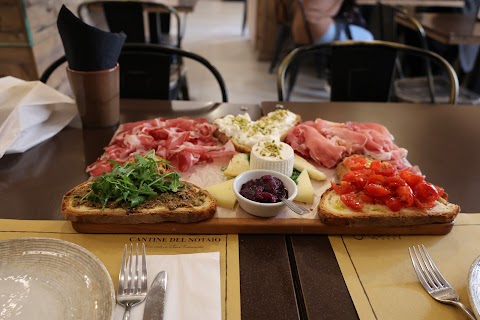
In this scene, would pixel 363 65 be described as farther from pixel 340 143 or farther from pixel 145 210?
pixel 145 210

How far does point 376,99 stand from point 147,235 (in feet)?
5.23

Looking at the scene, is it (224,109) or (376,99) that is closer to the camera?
(224,109)

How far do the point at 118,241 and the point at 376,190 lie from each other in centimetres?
69

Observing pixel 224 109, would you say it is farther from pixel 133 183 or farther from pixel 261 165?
pixel 133 183

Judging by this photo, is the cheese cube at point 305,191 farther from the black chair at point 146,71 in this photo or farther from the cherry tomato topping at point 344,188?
the black chair at point 146,71

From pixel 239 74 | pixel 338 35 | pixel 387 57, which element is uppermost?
pixel 387 57

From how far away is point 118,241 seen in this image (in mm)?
930

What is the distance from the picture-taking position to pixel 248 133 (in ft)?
4.43

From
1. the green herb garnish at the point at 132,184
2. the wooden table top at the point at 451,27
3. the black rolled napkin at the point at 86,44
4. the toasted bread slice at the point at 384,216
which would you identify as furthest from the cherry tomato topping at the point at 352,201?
the wooden table top at the point at 451,27

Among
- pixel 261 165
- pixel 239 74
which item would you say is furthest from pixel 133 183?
pixel 239 74

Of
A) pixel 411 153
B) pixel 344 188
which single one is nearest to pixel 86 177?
pixel 344 188

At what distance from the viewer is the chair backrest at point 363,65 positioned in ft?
6.46

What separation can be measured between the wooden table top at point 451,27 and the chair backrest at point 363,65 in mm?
1131

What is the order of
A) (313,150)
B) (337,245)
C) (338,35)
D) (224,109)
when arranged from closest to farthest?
(337,245)
(313,150)
(224,109)
(338,35)
